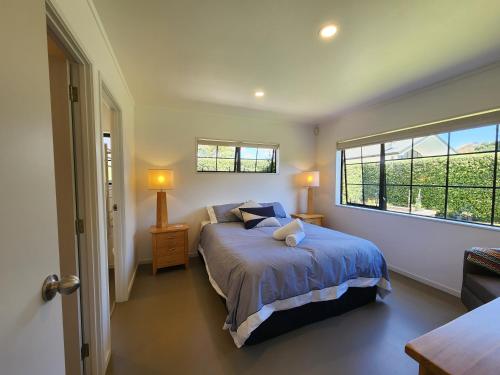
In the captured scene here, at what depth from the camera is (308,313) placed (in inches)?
77.8

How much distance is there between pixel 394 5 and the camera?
4.68ft

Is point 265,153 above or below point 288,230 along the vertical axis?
above

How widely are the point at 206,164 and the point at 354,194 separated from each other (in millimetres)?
→ 2684

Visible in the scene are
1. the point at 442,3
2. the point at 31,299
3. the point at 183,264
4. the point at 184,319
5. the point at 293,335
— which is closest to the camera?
the point at 31,299

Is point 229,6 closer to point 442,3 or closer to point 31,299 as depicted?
point 442,3

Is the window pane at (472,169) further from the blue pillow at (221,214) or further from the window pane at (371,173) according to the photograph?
the blue pillow at (221,214)

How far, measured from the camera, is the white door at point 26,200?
51 centimetres

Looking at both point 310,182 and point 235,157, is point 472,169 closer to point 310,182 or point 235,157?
point 310,182

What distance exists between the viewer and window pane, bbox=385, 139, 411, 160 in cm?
307

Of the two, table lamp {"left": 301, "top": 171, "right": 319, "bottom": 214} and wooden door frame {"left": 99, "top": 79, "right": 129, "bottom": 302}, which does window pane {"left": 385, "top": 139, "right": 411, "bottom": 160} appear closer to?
table lamp {"left": 301, "top": 171, "right": 319, "bottom": 214}

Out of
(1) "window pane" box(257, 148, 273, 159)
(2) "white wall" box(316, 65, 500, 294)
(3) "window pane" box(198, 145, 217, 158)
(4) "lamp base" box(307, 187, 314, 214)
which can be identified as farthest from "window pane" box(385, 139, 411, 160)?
(3) "window pane" box(198, 145, 217, 158)

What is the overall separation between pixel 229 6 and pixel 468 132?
2881mm

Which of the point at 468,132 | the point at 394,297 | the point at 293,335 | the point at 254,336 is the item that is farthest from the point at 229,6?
the point at 394,297

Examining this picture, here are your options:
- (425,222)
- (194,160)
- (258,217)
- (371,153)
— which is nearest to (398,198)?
(425,222)
